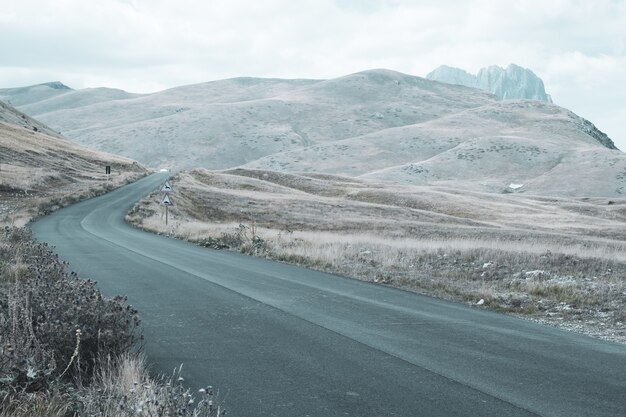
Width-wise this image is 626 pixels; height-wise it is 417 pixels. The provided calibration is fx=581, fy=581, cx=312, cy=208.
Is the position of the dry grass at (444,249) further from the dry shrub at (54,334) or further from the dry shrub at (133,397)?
the dry shrub at (54,334)

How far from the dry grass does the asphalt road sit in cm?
209

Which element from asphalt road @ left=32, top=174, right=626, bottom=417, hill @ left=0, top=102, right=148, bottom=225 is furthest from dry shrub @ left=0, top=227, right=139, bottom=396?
hill @ left=0, top=102, right=148, bottom=225

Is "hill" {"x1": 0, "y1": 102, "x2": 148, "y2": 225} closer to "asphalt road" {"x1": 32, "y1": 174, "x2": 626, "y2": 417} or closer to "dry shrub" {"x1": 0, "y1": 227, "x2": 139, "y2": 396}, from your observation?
"asphalt road" {"x1": 32, "y1": 174, "x2": 626, "y2": 417}

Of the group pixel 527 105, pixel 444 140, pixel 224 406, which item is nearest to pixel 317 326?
pixel 224 406

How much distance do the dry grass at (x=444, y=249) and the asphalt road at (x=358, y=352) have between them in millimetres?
2086

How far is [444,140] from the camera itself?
15300 cm

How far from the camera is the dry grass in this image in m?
13.1

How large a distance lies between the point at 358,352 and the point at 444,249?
14.0 meters

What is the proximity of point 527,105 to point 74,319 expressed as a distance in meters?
207

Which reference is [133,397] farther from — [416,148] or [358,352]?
[416,148]

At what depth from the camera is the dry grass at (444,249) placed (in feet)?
42.9

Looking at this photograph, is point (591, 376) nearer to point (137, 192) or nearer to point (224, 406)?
point (224, 406)

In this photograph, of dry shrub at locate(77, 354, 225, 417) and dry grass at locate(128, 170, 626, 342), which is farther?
dry grass at locate(128, 170, 626, 342)

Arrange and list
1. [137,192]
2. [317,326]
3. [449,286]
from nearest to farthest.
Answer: [317,326]
[449,286]
[137,192]
